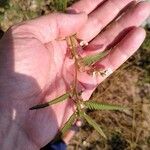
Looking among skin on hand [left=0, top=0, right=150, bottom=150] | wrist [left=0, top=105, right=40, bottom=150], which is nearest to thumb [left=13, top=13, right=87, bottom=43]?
skin on hand [left=0, top=0, right=150, bottom=150]

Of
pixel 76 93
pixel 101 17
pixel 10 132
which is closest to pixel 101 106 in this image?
pixel 76 93

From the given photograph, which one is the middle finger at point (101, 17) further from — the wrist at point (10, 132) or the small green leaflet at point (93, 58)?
the wrist at point (10, 132)

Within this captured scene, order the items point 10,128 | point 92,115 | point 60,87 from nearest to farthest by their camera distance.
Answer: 1. point 10,128
2. point 60,87
3. point 92,115

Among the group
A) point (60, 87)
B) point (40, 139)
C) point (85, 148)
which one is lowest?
point (85, 148)

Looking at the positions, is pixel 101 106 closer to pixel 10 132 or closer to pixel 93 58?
pixel 93 58

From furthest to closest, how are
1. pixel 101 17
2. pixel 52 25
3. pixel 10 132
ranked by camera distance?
1. pixel 101 17
2. pixel 52 25
3. pixel 10 132

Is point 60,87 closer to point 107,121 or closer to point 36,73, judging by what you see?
point 36,73

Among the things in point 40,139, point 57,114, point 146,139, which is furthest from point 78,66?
point 146,139

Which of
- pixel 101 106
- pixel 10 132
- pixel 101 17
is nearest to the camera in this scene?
pixel 101 106
